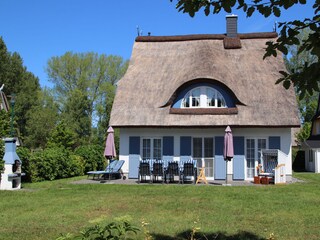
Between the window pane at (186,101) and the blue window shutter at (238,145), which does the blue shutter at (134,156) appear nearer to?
the window pane at (186,101)

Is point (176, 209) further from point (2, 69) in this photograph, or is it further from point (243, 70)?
point (2, 69)

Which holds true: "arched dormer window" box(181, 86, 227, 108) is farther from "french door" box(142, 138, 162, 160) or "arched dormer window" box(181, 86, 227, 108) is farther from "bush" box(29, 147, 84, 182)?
"bush" box(29, 147, 84, 182)

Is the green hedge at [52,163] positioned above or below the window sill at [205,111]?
below

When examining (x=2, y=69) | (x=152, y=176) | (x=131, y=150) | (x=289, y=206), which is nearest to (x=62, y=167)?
(x=131, y=150)

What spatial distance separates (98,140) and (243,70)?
14356 mm

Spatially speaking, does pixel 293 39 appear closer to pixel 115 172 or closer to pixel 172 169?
pixel 172 169

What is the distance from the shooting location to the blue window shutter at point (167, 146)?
18.6m

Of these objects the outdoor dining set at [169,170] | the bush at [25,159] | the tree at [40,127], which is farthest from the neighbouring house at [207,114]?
the tree at [40,127]

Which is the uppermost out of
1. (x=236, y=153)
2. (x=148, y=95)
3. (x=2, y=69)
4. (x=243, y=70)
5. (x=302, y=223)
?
(x=2, y=69)

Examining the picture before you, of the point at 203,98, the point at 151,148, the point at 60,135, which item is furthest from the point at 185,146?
the point at 60,135

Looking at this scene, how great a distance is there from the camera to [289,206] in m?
10.1

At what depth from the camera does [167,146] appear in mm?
18625

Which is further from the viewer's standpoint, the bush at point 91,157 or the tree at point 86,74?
the tree at point 86,74

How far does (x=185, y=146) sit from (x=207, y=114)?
1.83 m
